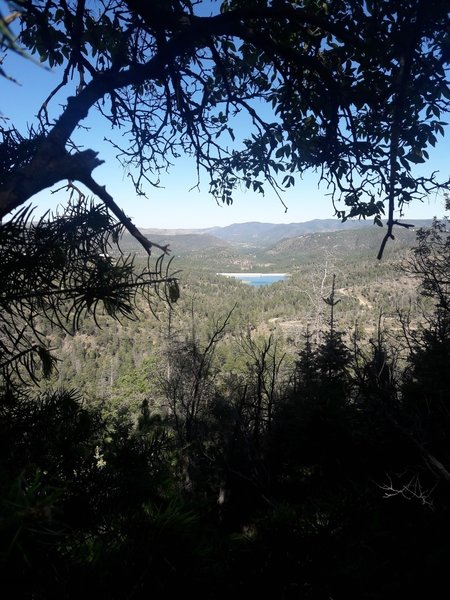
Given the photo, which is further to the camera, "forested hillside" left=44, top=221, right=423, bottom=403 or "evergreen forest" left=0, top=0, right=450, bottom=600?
"forested hillside" left=44, top=221, right=423, bottom=403

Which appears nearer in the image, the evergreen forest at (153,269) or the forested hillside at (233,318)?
the evergreen forest at (153,269)

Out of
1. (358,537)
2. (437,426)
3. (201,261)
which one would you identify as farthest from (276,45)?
(201,261)

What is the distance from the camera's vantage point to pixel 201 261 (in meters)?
194

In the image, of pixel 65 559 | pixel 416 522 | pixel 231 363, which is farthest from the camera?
pixel 231 363

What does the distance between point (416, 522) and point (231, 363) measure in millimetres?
36293

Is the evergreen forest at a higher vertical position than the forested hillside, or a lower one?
higher

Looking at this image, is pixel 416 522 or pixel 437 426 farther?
pixel 437 426

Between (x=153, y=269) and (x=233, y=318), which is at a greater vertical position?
(x=153, y=269)

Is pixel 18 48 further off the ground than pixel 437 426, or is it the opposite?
pixel 18 48

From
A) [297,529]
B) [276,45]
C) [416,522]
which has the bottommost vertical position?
[416,522]

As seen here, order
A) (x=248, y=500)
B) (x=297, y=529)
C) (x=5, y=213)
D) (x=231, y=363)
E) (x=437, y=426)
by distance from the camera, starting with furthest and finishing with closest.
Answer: (x=231, y=363) < (x=248, y=500) < (x=437, y=426) < (x=297, y=529) < (x=5, y=213)

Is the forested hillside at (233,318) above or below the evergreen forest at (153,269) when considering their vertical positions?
below

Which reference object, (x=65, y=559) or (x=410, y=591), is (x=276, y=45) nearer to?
(x=65, y=559)

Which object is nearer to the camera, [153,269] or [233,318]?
[153,269]
